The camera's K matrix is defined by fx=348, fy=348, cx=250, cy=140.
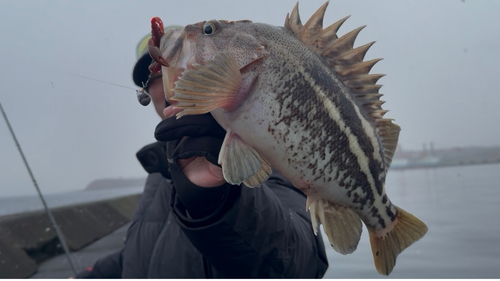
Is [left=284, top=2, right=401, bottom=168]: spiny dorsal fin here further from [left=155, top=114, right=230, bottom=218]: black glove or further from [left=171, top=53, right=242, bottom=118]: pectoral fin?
[left=155, top=114, right=230, bottom=218]: black glove

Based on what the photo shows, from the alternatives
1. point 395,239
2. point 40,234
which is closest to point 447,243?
point 395,239

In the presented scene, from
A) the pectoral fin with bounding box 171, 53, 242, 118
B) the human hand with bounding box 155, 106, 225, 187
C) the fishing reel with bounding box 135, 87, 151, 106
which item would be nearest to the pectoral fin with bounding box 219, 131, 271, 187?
the pectoral fin with bounding box 171, 53, 242, 118

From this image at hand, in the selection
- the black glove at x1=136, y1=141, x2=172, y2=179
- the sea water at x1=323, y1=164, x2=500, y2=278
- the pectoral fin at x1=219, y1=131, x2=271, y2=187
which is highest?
the pectoral fin at x1=219, y1=131, x2=271, y2=187

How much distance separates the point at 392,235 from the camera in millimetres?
1764

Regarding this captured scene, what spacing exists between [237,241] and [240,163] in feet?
2.72

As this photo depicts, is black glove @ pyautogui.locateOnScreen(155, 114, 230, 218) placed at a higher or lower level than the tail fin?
higher

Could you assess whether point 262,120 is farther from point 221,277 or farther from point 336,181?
point 221,277

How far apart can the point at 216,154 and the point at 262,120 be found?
430 millimetres

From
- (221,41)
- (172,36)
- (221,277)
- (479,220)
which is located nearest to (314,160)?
(221,41)

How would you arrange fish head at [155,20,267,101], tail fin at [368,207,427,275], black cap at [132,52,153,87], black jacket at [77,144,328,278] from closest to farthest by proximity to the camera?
1. fish head at [155,20,267,101]
2. tail fin at [368,207,427,275]
3. black jacket at [77,144,328,278]
4. black cap at [132,52,153,87]

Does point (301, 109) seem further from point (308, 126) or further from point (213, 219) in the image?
point (213, 219)

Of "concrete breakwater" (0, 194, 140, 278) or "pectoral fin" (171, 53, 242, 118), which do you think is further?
"concrete breakwater" (0, 194, 140, 278)

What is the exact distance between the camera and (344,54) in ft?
5.41

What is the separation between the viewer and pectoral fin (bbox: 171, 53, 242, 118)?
1.44m
